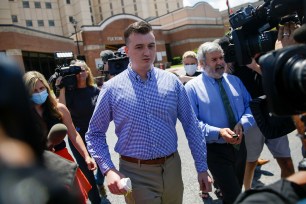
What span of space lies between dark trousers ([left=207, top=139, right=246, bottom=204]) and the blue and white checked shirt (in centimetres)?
64

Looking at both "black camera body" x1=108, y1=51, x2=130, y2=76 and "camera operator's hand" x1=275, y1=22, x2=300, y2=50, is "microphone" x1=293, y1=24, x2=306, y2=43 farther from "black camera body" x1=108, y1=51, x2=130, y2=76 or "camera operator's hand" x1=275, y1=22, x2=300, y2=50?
"black camera body" x1=108, y1=51, x2=130, y2=76

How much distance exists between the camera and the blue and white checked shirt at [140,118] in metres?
2.69

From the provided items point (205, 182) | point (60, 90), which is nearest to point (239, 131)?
point (205, 182)

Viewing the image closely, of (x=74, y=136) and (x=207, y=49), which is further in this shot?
(x=74, y=136)

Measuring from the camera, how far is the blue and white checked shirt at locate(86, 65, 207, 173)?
106 inches

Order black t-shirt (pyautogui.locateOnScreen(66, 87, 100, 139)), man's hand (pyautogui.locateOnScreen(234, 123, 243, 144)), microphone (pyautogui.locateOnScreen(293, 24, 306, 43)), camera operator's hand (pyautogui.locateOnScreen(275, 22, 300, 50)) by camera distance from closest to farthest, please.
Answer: microphone (pyautogui.locateOnScreen(293, 24, 306, 43))
camera operator's hand (pyautogui.locateOnScreen(275, 22, 300, 50))
man's hand (pyautogui.locateOnScreen(234, 123, 243, 144))
black t-shirt (pyautogui.locateOnScreen(66, 87, 100, 139))

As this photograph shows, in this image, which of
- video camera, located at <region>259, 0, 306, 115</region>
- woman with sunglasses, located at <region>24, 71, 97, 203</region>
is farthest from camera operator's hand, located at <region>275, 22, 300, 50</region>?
woman with sunglasses, located at <region>24, 71, 97, 203</region>

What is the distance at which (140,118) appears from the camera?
2703 millimetres

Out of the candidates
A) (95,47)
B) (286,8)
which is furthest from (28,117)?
(95,47)

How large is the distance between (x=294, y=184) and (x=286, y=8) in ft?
3.12

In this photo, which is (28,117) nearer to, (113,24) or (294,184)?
(294,184)

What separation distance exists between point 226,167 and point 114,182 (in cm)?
139

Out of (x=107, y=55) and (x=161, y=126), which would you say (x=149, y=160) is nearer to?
(x=161, y=126)

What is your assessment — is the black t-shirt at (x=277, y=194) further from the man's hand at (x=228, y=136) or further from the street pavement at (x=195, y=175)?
the street pavement at (x=195, y=175)
